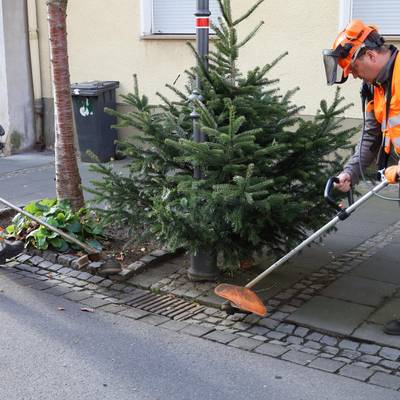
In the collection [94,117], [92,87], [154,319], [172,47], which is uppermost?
[172,47]

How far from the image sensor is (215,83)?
4.92 m

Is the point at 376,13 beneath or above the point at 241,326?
above

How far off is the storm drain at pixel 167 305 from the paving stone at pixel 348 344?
111 cm

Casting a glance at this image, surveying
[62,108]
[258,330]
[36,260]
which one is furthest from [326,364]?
[62,108]

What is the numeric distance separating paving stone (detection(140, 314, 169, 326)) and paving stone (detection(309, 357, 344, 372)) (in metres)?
1.19

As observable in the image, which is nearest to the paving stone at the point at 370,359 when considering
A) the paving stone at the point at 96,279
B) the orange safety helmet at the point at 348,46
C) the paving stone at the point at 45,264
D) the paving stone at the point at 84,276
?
the orange safety helmet at the point at 348,46

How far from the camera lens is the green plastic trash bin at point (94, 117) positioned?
34.0 ft

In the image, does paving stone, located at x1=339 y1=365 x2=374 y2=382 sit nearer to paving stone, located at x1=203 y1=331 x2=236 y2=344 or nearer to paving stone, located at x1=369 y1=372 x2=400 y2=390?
paving stone, located at x1=369 y1=372 x2=400 y2=390

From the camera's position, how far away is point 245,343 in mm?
4418

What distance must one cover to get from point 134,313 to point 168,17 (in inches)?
256

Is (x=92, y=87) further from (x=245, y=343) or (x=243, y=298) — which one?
(x=245, y=343)

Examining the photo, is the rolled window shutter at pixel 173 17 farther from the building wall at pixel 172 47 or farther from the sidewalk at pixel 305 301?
the sidewalk at pixel 305 301

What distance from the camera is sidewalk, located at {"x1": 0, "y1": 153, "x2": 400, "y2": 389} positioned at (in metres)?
4.27

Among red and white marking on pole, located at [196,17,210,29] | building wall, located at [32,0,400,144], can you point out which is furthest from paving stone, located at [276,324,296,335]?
building wall, located at [32,0,400,144]
